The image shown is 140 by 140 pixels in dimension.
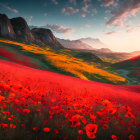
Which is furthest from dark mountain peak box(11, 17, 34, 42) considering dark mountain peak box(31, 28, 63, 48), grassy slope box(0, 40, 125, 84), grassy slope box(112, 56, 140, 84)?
grassy slope box(112, 56, 140, 84)

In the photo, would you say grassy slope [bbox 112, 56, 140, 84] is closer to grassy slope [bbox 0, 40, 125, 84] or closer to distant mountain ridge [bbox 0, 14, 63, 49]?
grassy slope [bbox 0, 40, 125, 84]

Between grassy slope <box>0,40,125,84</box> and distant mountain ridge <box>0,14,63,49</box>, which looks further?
distant mountain ridge <box>0,14,63,49</box>

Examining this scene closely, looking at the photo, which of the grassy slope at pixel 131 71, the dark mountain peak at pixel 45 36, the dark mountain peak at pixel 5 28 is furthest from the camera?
the dark mountain peak at pixel 45 36

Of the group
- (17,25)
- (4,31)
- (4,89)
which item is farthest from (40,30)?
(4,89)

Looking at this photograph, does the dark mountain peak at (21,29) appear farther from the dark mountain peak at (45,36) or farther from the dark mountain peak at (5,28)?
the dark mountain peak at (45,36)

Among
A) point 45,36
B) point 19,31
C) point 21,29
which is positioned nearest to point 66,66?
point 19,31

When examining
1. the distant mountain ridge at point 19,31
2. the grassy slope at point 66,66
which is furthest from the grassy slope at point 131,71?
the distant mountain ridge at point 19,31

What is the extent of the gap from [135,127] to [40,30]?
182271mm

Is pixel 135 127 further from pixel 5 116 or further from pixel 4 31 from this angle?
pixel 4 31

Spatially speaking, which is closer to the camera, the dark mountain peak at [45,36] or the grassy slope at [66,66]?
the grassy slope at [66,66]

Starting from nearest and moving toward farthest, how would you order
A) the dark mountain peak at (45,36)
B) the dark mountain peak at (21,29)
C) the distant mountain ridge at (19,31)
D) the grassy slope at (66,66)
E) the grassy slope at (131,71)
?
the grassy slope at (66,66)
the grassy slope at (131,71)
the distant mountain ridge at (19,31)
the dark mountain peak at (21,29)
the dark mountain peak at (45,36)

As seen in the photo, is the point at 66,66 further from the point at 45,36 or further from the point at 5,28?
the point at 45,36

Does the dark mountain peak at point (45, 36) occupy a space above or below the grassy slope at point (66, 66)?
above

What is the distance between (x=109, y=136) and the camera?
245cm
